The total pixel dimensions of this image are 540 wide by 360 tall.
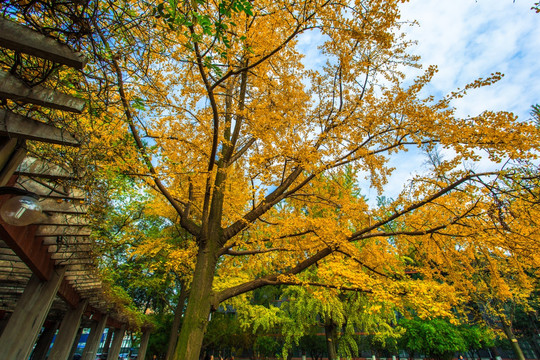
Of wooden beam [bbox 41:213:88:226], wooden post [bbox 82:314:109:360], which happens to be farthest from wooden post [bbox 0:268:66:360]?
wooden post [bbox 82:314:109:360]

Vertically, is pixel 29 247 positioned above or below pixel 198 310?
above

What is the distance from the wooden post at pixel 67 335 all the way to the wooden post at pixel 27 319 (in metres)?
3.75

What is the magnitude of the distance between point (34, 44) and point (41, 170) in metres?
1.78

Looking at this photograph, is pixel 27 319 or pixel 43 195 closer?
pixel 43 195

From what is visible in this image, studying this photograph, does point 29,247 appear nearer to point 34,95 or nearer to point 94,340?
point 34,95

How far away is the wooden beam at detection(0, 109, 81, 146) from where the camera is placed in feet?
7.72

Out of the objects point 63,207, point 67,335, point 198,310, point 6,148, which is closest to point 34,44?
point 6,148

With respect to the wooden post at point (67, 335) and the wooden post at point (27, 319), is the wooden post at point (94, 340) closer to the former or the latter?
the wooden post at point (67, 335)

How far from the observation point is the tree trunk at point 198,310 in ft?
14.5

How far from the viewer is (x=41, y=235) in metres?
4.72

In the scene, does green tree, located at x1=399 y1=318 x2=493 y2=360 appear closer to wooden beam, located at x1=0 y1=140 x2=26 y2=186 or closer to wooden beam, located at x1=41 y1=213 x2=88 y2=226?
wooden beam, located at x1=41 y1=213 x2=88 y2=226

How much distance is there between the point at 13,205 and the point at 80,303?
8.89 m

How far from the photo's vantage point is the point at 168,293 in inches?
710

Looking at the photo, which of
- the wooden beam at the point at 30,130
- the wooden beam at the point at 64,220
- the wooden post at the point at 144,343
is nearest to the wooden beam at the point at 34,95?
the wooden beam at the point at 30,130
